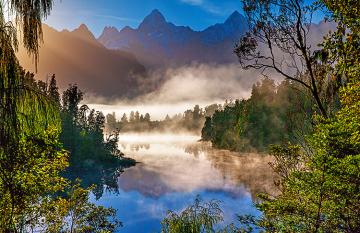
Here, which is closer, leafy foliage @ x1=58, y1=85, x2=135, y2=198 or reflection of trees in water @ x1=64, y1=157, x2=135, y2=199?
reflection of trees in water @ x1=64, y1=157, x2=135, y2=199

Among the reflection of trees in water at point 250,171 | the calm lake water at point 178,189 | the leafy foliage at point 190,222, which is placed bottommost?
the calm lake water at point 178,189

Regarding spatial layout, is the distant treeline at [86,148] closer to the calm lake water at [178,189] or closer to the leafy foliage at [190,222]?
the calm lake water at [178,189]

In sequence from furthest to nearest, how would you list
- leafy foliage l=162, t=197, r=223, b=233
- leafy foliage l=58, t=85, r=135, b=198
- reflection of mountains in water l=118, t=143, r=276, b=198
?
leafy foliage l=58, t=85, r=135, b=198 → reflection of mountains in water l=118, t=143, r=276, b=198 → leafy foliage l=162, t=197, r=223, b=233

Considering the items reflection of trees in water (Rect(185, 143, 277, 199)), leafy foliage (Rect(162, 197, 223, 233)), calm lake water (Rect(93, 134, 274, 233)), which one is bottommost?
calm lake water (Rect(93, 134, 274, 233))

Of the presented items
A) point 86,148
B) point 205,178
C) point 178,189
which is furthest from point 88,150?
point 178,189

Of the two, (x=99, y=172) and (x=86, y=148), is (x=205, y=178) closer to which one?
(x=99, y=172)

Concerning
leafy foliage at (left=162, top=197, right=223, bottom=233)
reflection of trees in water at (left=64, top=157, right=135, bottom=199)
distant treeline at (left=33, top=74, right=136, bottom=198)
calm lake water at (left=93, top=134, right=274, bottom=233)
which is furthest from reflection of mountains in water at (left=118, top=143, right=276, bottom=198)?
leafy foliage at (left=162, top=197, right=223, bottom=233)

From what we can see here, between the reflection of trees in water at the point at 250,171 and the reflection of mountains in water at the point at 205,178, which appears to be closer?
the reflection of trees in water at the point at 250,171

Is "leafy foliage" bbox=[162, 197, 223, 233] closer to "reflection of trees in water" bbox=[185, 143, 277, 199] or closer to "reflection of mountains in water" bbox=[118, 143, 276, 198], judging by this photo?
"reflection of trees in water" bbox=[185, 143, 277, 199]

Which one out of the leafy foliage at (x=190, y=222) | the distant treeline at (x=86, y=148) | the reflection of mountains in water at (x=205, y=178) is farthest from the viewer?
the distant treeline at (x=86, y=148)

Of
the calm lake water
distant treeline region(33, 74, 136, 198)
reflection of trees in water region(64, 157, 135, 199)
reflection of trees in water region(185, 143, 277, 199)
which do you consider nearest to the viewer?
the calm lake water

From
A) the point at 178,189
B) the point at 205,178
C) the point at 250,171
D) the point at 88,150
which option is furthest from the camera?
the point at 88,150

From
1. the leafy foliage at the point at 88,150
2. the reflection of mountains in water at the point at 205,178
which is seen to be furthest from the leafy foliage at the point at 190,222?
the leafy foliage at the point at 88,150

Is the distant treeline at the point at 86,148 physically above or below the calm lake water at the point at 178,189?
above
